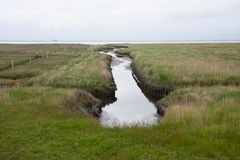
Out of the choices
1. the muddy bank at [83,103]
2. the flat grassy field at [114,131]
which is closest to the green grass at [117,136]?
the flat grassy field at [114,131]

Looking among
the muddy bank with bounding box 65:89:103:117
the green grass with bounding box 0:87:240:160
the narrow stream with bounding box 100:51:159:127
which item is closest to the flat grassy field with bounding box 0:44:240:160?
the green grass with bounding box 0:87:240:160

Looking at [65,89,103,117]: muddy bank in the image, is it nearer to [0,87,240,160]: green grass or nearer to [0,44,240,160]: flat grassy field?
[0,44,240,160]: flat grassy field

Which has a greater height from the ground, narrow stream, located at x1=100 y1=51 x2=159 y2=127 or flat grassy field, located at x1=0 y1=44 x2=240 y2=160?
flat grassy field, located at x1=0 y1=44 x2=240 y2=160

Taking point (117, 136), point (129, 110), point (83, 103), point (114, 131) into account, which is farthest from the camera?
point (129, 110)

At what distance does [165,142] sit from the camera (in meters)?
13.8

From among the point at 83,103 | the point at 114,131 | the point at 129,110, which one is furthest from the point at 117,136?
the point at 129,110

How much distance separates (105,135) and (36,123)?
4.12 m

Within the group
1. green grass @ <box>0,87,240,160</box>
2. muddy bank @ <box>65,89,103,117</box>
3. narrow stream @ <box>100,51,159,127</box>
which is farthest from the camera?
muddy bank @ <box>65,89,103,117</box>

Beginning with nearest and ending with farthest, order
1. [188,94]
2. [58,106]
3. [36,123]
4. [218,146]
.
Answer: [218,146], [36,123], [58,106], [188,94]

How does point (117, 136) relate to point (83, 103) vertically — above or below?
above

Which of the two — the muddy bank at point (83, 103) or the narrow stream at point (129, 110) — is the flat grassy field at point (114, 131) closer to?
the muddy bank at point (83, 103)

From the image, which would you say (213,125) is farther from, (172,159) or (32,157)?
(32,157)

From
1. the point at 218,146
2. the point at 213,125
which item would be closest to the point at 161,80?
the point at 213,125

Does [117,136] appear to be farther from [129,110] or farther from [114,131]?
[129,110]
